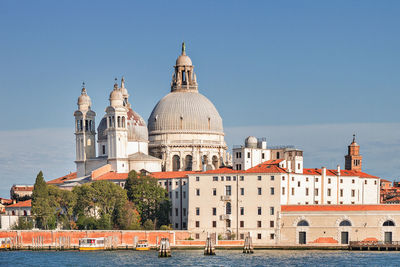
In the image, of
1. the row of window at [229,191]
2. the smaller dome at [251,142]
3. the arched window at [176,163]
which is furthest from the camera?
the arched window at [176,163]

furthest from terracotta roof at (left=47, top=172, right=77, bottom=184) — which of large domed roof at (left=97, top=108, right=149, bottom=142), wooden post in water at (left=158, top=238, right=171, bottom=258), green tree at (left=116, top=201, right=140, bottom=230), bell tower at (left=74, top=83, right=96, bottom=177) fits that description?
wooden post in water at (left=158, top=238, right=171, bottom=258)

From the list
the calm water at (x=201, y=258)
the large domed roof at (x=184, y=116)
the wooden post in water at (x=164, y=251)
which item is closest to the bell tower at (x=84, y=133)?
the large domed roof at (x=184, y=116)

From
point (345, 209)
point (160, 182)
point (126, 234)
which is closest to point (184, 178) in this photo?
point (160, 182)

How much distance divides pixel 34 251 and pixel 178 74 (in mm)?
31378

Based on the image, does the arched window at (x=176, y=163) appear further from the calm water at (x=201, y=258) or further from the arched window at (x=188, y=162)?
the calm water at (x=201, y=258)

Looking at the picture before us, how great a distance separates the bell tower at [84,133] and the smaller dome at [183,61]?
38.5 feet

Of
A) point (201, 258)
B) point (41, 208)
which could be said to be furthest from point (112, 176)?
point (201, 258)

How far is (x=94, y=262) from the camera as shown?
62.7m

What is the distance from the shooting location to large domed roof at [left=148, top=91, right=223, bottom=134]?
3713 inches

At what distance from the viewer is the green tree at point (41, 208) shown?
77188 millimetres

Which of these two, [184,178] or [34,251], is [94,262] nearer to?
[34,251]

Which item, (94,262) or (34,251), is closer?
(94,262)

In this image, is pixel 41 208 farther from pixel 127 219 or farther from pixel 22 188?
pixel 22 188

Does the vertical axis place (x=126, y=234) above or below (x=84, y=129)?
below
